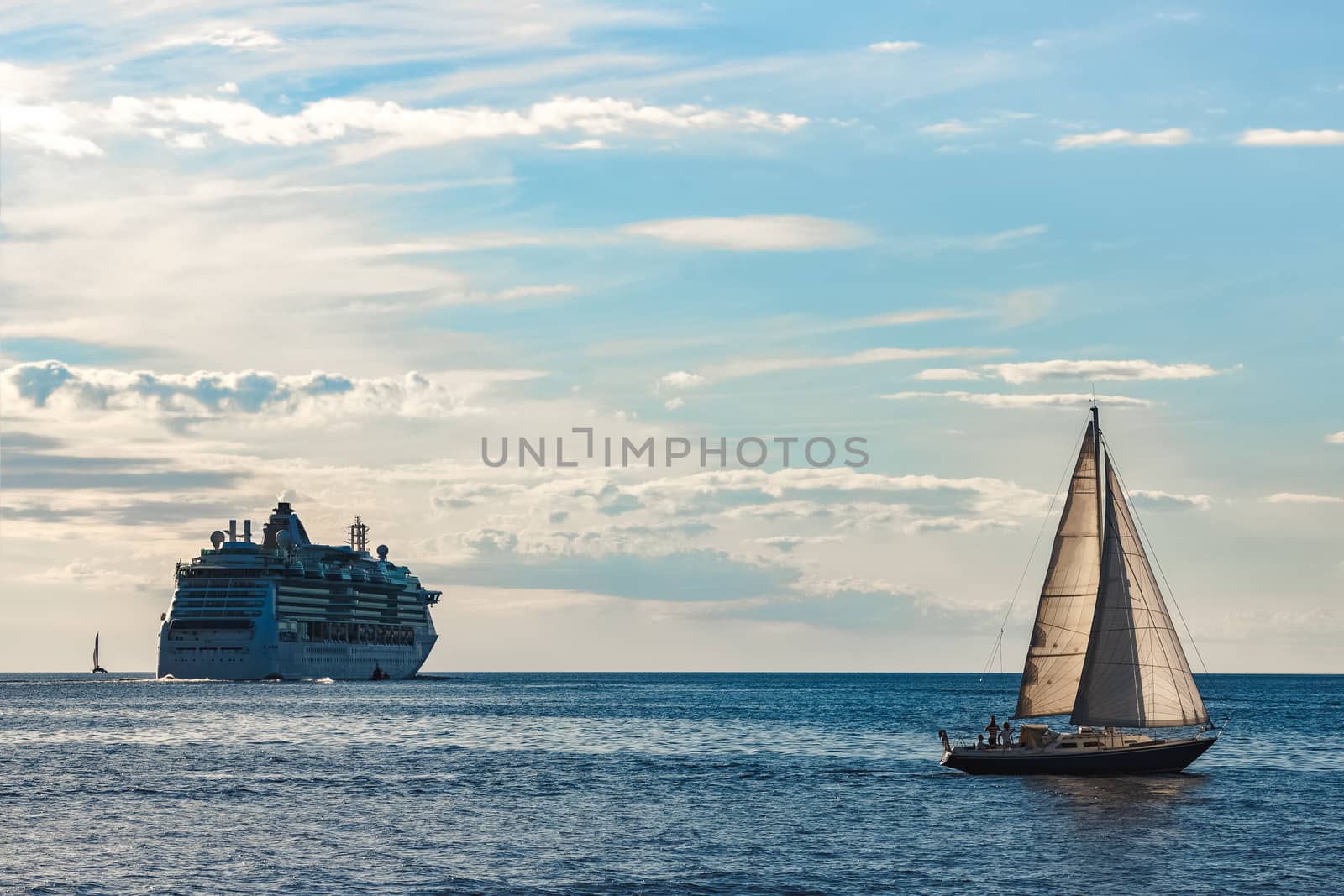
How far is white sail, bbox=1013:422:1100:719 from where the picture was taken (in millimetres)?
59219

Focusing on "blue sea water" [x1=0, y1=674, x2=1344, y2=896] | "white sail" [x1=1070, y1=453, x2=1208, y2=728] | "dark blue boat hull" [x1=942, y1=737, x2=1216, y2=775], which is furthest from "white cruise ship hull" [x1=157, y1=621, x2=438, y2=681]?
"white sail" [x1=1070, y1=453, x2=1208, y2=728]

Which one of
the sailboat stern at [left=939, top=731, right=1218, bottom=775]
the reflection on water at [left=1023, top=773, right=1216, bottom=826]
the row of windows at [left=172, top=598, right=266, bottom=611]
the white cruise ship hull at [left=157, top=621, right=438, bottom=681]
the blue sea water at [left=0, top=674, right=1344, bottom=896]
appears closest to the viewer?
the blue sea water at [left=0, top=674, right=1344, bottom=896]

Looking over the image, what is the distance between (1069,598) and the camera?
196 ft

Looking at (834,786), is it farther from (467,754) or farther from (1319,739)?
(1319,739)

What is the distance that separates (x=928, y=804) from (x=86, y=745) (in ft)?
183

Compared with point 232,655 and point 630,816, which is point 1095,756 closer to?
point 630,816

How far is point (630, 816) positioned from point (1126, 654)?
2032 cm

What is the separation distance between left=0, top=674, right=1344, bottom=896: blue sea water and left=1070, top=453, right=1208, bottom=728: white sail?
116 inches

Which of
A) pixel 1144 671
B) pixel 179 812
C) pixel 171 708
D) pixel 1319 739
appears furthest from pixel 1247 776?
pixel 171 708

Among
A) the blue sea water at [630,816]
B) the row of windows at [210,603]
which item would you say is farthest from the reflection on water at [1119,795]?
the row of windows at [210,603]

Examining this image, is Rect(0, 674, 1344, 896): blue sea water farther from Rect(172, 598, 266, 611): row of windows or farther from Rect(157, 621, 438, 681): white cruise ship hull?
Rect(172, 598, 266, 611): row of windows

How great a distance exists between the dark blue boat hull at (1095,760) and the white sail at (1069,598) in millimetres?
1969

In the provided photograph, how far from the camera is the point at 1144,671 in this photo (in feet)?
192

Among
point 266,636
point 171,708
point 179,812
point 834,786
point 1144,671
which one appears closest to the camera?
point 179,812
